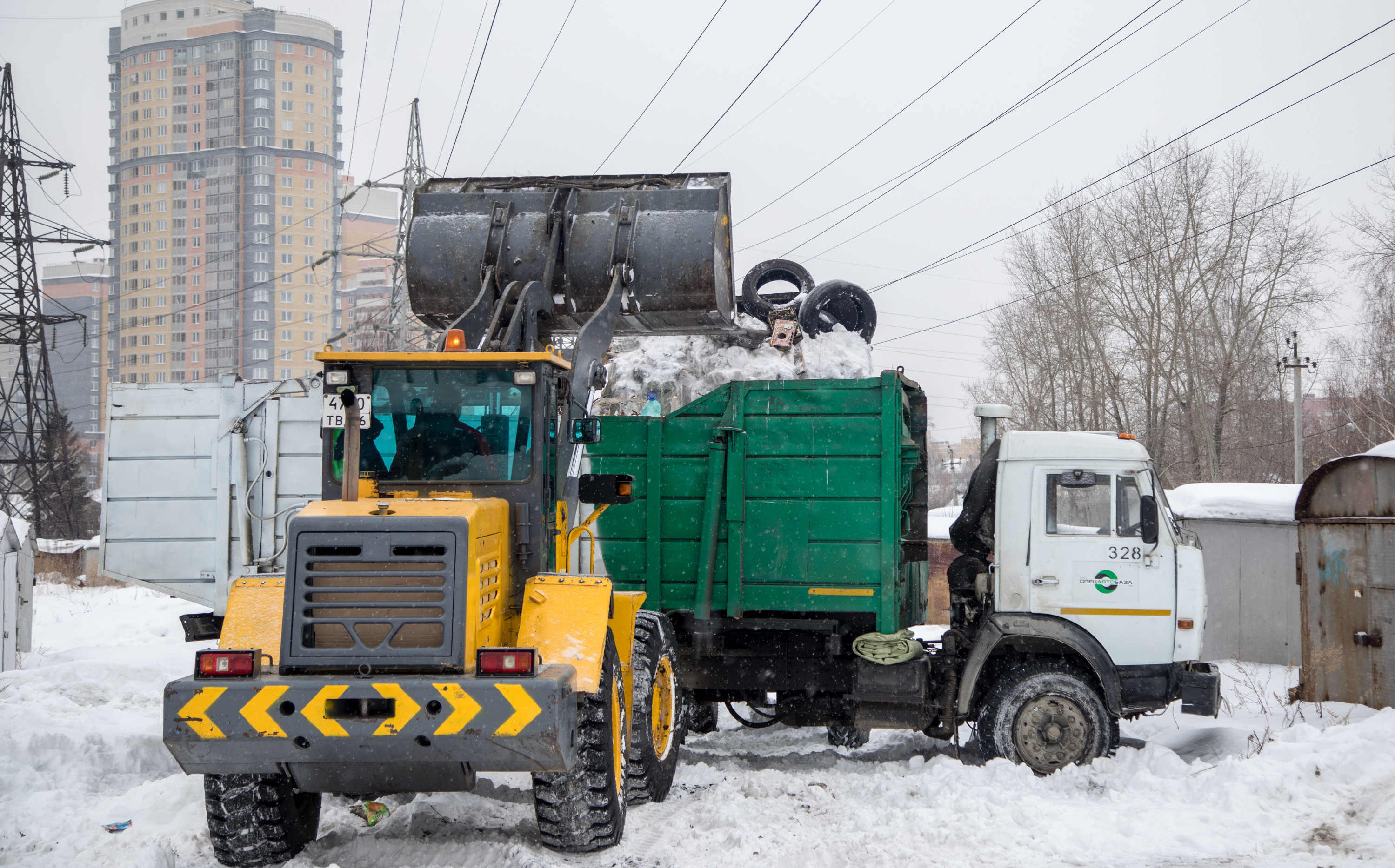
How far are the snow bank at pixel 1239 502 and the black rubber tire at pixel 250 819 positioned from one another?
955 cm

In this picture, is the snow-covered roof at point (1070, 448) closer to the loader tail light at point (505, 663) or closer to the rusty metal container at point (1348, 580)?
the rusty metal container at point (1348, 580)

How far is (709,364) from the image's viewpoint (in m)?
20.3

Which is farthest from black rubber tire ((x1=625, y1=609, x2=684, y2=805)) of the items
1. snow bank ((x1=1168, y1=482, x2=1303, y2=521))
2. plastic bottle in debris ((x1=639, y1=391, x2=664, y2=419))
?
plastic bottle in debris ((x1=639, y1=391, x2=664, y2=419))

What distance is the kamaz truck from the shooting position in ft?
15.7

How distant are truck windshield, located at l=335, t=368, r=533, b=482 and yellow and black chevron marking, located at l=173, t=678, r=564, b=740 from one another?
4.22ft

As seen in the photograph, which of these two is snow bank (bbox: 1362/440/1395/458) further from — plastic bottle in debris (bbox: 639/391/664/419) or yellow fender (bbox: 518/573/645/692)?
plastic bottle in debris (bbox: 639/391/664/419)

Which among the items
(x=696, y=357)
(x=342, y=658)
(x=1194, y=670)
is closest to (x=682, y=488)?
(x=342, y=658)

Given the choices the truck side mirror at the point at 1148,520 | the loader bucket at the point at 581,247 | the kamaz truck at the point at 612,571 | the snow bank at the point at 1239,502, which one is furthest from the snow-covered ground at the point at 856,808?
the snow bank at the point at 1239,502

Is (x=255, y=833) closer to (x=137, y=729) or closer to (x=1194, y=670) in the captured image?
(x=137, y=729)

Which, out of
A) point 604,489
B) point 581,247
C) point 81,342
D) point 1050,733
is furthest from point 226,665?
point 81,342

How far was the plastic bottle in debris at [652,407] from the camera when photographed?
1752 cm

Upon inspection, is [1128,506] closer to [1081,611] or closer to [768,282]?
[1081,611]

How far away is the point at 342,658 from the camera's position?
15.8ft

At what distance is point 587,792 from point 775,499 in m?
2.93
